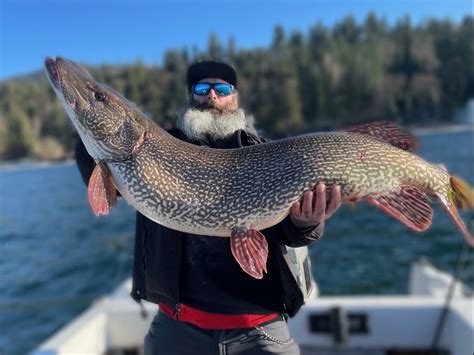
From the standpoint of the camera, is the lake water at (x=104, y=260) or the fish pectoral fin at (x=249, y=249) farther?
the lake water at (x=104, y=260)

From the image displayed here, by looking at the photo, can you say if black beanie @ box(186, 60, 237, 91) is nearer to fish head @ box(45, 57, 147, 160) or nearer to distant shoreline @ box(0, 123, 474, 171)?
fish head @ box(45, 57, 147, 160)

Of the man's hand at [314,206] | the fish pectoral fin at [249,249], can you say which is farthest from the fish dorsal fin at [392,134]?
the fish pectoral fin at [249,249]

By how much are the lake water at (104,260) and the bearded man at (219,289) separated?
3605 mm

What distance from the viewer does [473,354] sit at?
11.3ft

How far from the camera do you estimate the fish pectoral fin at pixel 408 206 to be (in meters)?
2.33

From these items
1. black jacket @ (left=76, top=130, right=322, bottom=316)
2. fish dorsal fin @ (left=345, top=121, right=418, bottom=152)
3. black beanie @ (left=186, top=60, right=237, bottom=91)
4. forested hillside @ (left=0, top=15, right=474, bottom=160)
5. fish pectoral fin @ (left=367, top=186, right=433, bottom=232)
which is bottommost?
black jacket @ (left=76, top=130, right=322, bottom=316)

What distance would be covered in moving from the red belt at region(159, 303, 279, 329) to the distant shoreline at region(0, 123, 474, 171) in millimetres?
69279

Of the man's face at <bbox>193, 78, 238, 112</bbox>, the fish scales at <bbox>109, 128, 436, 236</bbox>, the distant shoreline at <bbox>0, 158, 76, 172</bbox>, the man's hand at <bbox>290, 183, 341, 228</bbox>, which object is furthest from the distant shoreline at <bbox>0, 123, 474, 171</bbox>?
the man's hand at <bbox>290, 183, 341, 228</bbox>

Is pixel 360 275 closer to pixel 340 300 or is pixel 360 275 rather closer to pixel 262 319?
pixel 340 300

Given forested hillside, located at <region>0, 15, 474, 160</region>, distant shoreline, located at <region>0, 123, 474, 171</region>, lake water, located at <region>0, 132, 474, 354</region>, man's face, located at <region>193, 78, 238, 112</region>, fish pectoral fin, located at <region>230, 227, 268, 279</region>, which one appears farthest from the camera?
forested hillside, located at <region>0, 15, 474, 160</region>

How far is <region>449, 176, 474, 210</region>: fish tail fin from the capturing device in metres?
2.38

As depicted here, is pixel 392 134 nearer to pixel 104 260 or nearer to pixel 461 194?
pixel 461 194

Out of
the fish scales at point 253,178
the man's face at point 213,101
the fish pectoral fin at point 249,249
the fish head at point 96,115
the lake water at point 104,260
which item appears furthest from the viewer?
the lake water at point 104,260

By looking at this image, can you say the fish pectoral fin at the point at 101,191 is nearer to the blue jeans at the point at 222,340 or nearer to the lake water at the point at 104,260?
the blue jeans at the point at 222,340
